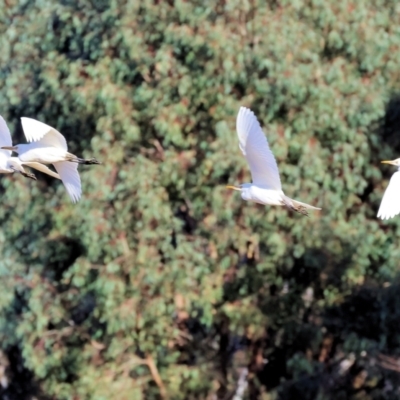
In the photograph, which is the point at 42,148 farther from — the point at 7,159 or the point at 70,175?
the point at 70,175

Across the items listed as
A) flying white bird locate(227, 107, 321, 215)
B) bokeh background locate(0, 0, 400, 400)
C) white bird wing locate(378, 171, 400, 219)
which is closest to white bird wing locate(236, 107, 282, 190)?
flying white bird locate(227, 107, 321, 215)

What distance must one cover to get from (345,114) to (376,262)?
1300 mm

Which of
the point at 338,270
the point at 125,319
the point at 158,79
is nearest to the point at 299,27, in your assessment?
the point at 158,79

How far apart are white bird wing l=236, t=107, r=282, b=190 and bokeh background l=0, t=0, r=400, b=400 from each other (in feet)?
6.57

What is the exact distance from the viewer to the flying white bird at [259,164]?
7195 millimetres

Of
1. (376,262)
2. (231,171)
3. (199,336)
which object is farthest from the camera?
(199,336)

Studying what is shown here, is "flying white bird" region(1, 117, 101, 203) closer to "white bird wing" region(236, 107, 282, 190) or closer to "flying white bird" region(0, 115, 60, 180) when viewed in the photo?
"flying white bird" region(0, 115, 60, 180)

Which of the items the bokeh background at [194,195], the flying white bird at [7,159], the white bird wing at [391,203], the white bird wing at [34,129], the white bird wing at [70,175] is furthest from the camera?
the bokeh background at [194,195]

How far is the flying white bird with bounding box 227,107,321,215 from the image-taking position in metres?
7.20

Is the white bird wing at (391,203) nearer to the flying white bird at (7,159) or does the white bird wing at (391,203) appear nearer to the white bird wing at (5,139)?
the flying white bird at (7,159)

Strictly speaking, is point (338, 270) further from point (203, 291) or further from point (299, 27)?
point (299, 27)

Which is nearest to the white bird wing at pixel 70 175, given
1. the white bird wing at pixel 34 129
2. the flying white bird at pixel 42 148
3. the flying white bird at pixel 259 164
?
the flying white bird at pixel 42 148

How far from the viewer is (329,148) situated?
985 centimetres

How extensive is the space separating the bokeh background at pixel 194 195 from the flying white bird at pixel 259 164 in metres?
1.97
